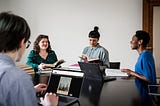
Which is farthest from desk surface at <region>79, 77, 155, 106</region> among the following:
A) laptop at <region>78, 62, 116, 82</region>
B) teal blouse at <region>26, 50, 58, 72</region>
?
teal blouse at <region>26, 50, 58, 72</region>

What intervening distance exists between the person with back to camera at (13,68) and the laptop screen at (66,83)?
0.61 meters

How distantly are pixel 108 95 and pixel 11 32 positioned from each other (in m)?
1.00

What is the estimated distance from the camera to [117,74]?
290 cm

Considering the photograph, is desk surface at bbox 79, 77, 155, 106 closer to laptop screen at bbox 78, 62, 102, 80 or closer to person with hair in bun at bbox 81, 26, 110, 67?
laptop screen at bbox 78, 62, 102, 80

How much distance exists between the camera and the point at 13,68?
962mm

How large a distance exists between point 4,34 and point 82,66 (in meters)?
1.61

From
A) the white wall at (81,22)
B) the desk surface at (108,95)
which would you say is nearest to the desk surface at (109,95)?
the desk surface at (108,95)

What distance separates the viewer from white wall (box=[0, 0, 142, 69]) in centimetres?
461

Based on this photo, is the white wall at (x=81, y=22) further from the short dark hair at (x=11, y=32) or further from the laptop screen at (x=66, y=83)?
the short dark hair at (x=11, y=32)

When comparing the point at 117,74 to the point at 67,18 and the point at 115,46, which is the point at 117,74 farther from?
the point at 67,18

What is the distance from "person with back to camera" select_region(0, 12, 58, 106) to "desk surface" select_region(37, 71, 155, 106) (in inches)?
24.7

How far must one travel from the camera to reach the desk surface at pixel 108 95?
1.56 meters

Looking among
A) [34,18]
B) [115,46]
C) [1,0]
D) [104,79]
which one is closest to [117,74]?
[104,79]

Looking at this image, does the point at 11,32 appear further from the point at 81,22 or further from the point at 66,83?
the point at 81,22
